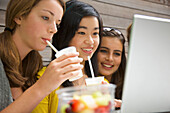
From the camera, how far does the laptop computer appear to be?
28.5 inches

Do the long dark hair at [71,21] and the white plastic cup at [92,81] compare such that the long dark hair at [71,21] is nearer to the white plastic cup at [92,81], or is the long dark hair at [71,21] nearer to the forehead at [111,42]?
the forehead at [111,42]

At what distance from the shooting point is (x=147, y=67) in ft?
2.50

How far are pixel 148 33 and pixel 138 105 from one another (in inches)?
11.7

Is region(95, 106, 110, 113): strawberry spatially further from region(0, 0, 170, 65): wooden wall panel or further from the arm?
region(0, 0, 170, 65): wooden wall panel

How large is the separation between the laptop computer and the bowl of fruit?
147mm

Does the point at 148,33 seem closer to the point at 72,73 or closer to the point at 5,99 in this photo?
the point at 72,73

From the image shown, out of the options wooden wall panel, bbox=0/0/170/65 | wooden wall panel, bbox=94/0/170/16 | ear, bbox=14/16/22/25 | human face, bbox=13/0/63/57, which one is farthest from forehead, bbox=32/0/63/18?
wooden wall panel, bbox=94/0/170/16

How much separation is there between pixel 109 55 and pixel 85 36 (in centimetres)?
44

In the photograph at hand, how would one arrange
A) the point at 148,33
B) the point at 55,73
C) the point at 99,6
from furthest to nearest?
the point at 99,6
the point at 55,73
the point at 148,33

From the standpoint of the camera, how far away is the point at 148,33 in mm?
730

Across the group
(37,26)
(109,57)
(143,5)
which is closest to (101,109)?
(37,26)

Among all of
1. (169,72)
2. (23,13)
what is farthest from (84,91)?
(23,13)

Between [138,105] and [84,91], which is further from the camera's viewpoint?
[138,105]

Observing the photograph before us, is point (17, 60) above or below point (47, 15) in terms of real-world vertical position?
below
